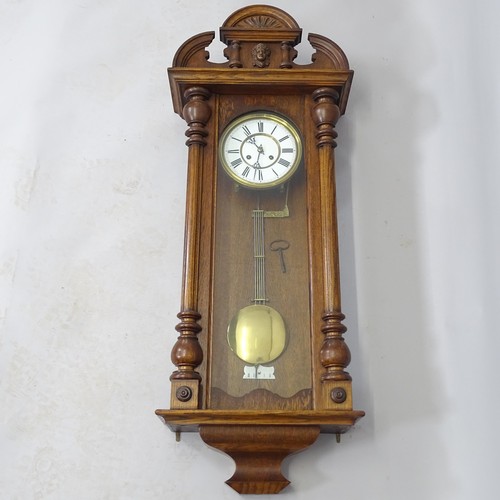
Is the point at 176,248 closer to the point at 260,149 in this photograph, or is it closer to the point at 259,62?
the point at 260,149

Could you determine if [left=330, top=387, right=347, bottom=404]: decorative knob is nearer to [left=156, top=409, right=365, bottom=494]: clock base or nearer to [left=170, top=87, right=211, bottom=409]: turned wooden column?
[left=156, top=409, right=365, bottom=494]: clock base

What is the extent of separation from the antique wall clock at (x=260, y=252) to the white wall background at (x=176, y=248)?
4.2 inches

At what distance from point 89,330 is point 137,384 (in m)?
0.12

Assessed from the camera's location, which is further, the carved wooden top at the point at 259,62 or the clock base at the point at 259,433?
the carved wooden top at the point at 259,62

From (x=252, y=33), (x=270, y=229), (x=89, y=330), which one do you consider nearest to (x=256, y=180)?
(x=270, y=229)

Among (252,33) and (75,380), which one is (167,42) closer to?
(252,33)

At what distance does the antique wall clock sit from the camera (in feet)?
3.47

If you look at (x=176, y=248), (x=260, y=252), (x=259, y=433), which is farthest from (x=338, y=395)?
(x=176, y=248)

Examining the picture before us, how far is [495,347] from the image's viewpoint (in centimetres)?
117

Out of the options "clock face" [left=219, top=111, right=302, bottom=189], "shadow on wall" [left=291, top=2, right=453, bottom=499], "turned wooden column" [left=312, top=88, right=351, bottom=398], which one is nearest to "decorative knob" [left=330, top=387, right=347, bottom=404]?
"turned wooden column" [left=312, top=88, right=351, bottom=398]

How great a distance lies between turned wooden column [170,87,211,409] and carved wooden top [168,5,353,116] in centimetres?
3

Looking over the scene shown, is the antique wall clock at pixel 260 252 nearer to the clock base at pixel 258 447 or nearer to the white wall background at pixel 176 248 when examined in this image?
the clock base at pixel 258 447

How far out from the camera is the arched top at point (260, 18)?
125cm

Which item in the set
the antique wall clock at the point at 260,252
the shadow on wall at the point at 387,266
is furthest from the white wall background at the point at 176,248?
the antique wall clock at the point at 260,252
